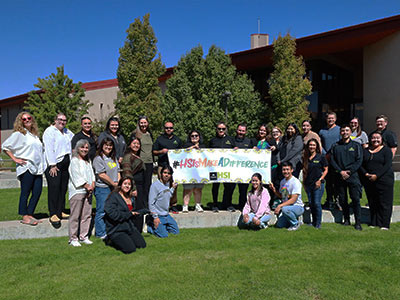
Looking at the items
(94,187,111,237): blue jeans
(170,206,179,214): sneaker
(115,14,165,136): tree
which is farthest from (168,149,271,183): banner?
(115,14,165,136): tree

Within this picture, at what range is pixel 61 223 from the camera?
6184mm

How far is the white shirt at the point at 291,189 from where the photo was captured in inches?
261

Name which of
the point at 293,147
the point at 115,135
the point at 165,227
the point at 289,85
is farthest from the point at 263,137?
the point at 289,85

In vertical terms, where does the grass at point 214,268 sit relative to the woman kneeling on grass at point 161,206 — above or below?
below

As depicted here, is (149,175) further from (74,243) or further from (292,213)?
(292,213)

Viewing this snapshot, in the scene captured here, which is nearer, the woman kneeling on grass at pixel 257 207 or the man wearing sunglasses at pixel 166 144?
the woman kneeling on grass at pixel 257 207

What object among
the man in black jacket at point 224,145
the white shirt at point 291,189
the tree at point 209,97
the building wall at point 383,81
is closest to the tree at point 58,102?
the tree at point 209,97

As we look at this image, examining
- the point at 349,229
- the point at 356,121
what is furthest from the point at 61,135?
the point at 356,121

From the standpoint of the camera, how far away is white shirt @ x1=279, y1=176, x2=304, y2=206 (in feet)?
21.7

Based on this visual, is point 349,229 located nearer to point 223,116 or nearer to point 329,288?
point 329,288

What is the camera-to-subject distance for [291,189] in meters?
6.66

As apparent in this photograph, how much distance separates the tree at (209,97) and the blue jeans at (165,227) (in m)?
16.7

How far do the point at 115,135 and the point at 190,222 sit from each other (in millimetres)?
2241

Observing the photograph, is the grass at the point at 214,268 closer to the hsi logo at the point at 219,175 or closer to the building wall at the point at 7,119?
the hsi logo at the point at 219,175
